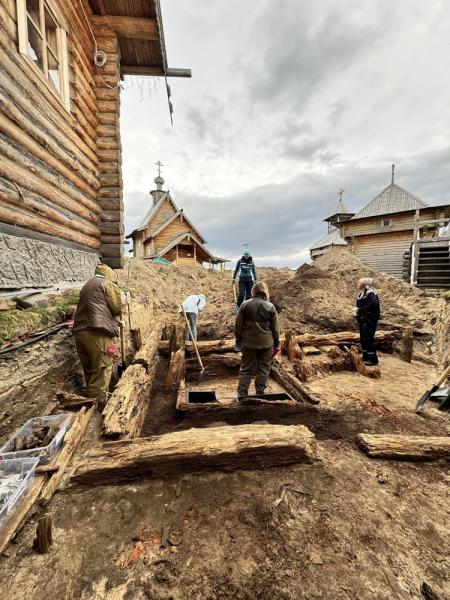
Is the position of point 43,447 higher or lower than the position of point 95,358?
lower

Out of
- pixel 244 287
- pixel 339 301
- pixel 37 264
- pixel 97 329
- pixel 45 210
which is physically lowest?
pixel 97 329

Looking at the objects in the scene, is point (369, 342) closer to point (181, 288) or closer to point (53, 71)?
point (53, 71)

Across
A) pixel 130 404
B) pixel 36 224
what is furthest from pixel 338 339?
pixel 36 224

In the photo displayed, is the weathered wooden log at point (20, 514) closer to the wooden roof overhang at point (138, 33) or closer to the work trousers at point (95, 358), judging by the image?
the work trousers at point (95, 358)

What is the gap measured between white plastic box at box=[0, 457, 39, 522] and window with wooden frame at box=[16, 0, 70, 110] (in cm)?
548

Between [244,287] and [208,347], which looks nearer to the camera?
[208,347]

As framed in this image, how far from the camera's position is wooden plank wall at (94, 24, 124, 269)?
6230mm

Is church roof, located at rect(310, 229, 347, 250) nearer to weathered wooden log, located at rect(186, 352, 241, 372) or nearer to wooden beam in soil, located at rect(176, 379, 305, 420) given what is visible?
weathered wooden log, located at rect(186, 352, 241, 372)

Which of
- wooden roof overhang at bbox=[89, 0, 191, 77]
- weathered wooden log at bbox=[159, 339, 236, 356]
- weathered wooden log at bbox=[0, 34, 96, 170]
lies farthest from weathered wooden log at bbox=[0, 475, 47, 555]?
wooden roof overhang at bbox=[89, 0, 191, 77]

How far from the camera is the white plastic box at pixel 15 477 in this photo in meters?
1.79

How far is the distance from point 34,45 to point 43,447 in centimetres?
629

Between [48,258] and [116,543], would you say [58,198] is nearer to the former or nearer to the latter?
[48,258]

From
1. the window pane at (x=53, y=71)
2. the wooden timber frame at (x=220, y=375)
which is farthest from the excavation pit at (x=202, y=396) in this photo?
the window pane at (x=53, y=71)

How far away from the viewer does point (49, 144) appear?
4.50 metres
